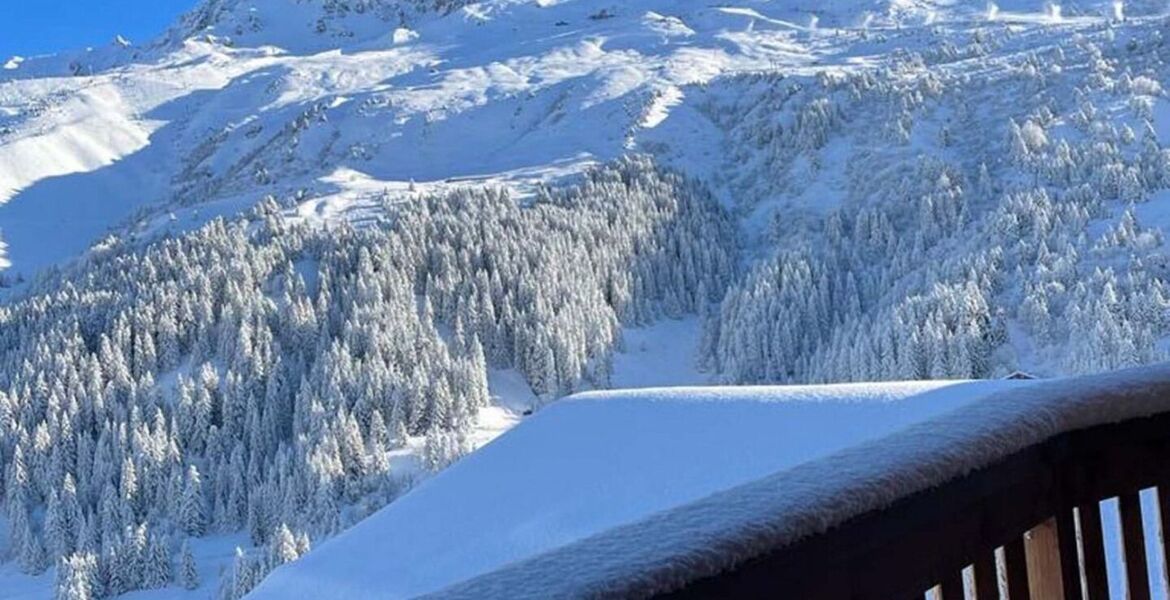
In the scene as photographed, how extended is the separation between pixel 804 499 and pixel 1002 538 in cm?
59

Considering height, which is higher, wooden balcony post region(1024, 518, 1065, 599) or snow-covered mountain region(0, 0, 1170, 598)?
wooden balcony post region(1024, 518, 1065, 599)

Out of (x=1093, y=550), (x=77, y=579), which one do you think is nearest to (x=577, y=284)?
(x=77, y=579)

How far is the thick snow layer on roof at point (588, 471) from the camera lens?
11.0m

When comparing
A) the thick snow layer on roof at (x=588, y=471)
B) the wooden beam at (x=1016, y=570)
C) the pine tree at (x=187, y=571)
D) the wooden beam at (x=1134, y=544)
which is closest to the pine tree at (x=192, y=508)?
the pine tree at (x=187, y=571)

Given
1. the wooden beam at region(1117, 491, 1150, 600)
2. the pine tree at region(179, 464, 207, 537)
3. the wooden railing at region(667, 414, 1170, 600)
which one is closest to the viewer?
the wooden railing at region(667, 414, 1170, 600)

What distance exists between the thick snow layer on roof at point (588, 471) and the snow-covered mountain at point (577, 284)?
39407mm

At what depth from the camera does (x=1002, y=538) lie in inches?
81.8

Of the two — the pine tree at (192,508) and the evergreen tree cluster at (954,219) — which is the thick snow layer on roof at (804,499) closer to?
the evergreen tree cluster at (954,219)

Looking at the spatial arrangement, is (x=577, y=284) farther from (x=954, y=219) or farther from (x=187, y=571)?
(x=187, y=571)

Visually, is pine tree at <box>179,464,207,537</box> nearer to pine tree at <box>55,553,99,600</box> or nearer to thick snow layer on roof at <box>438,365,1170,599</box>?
pine tree at <box>55,553,99,600</box>

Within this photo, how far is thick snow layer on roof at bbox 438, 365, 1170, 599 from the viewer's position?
5.05 ft

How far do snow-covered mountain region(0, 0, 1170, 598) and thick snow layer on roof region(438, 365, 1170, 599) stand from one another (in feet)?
168

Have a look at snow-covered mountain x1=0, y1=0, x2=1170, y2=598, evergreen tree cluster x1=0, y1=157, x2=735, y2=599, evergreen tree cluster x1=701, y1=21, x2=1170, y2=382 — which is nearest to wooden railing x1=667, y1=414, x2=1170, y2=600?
evergreen tree cluster x1=0, y1=157, x2=735, y2=599

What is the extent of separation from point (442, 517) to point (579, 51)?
192 metres
